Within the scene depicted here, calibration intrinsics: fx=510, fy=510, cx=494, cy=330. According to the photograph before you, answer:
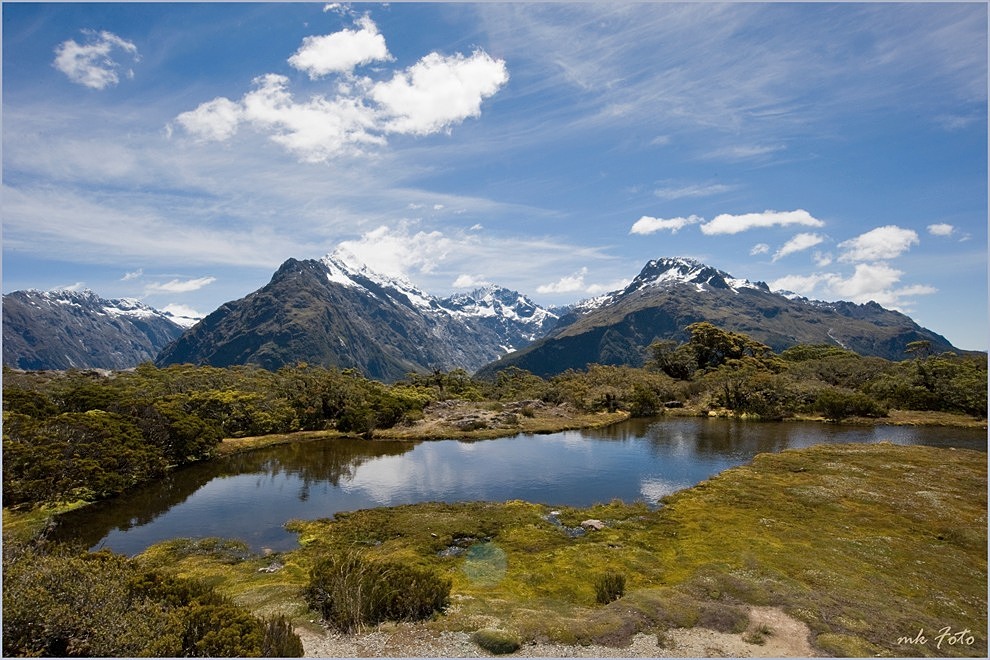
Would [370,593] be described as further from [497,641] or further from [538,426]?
[538,426]

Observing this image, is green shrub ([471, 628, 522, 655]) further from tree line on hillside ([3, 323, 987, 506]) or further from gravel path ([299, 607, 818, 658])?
tree line on hillside ([3, 323, 987, 506])

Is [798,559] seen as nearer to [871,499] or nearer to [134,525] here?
[871,499]

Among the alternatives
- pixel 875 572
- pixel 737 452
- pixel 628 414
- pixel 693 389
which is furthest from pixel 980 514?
pixel 693 389

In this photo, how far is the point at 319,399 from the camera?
9694 cm

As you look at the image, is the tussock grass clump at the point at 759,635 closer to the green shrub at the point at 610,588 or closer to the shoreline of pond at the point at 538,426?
the green shrub at the point at 610,588

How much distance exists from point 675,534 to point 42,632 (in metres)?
37.1

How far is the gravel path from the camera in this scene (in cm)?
2191

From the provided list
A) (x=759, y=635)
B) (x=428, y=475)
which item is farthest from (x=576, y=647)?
(x=428, y=475)

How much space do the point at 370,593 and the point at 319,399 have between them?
249 ft

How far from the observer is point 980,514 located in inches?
1596

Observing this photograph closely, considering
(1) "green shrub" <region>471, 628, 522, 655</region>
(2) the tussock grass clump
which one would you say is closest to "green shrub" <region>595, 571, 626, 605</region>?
(2) the tussock grass clump

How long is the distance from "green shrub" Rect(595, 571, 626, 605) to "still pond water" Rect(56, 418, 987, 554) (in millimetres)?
20033

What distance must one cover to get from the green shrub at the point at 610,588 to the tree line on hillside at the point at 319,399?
4714cm

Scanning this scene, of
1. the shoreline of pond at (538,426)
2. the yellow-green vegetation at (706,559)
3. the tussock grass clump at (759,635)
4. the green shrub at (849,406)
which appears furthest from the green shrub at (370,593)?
the green shrub at (849,406)
